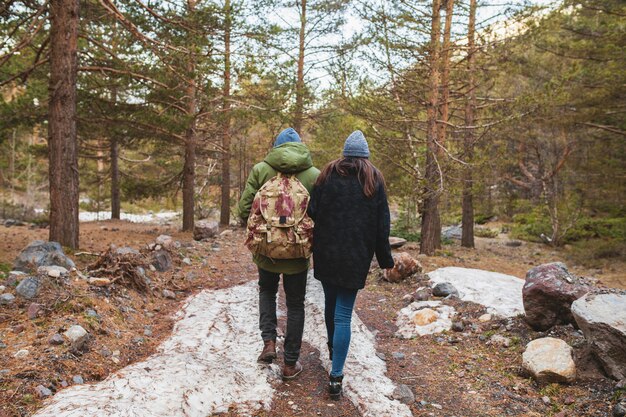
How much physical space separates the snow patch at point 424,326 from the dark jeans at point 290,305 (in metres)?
1.91

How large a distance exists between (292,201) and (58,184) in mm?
5784

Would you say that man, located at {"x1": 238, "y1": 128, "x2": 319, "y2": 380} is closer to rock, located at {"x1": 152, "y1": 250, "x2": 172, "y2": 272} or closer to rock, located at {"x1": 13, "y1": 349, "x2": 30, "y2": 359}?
rock, located at {"x1": 13, "y1": 349, "x2": 30, "y2": 359}

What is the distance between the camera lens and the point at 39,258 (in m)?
5.56

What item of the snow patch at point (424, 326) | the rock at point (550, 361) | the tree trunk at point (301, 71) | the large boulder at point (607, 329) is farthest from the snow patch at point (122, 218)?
the large boulder at point (607, 329)

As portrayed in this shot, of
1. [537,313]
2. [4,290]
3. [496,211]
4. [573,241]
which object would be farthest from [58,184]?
[496,211]

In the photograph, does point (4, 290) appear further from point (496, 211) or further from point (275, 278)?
point (496, 211)

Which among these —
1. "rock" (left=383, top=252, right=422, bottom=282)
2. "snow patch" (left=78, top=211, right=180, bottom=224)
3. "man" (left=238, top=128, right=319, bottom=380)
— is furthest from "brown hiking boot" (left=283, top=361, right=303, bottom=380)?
"snow patch" (left=78, top=211, right=180, bottom=224)

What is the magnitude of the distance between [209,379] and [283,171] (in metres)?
1.84

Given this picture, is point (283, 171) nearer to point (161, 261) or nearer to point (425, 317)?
point (425, 317)

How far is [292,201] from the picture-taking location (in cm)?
351

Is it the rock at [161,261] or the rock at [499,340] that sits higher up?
the rock at [161,261]

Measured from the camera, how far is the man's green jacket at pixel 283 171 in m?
3.61

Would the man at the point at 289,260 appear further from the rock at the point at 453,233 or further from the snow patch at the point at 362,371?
the rock at the point at 453,233

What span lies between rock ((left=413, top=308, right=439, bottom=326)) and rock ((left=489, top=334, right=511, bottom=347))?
0.83m
